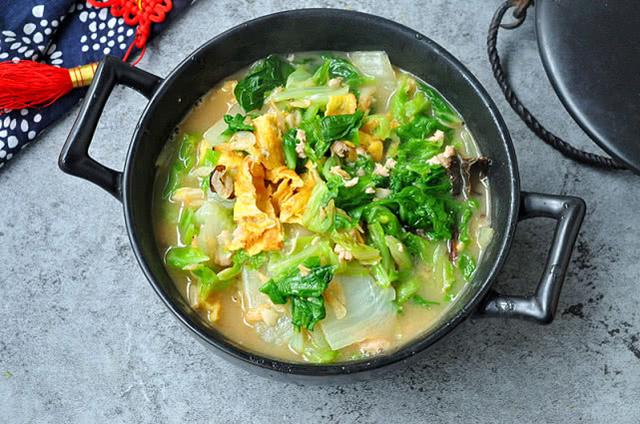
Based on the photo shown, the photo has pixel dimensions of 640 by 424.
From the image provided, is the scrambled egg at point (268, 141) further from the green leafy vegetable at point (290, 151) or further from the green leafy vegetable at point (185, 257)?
the green leafy vegetable at point (185, 257)

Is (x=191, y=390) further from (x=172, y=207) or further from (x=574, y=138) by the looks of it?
(x=574, y=138)

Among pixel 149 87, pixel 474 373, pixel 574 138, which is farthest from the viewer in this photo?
pixel 574 138

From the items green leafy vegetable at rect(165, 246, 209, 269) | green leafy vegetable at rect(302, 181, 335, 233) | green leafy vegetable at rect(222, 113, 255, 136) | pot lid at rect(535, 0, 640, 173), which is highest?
pot lid at rect(535, 0, 640, 173)

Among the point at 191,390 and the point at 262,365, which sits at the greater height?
the point at 262,365

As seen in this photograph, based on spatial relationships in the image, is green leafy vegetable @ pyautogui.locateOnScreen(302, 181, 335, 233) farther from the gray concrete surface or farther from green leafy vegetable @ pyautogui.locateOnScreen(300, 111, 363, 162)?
the gray concrete surface

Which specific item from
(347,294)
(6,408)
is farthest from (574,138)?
(6,408)

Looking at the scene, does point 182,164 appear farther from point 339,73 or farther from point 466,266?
point 466,266

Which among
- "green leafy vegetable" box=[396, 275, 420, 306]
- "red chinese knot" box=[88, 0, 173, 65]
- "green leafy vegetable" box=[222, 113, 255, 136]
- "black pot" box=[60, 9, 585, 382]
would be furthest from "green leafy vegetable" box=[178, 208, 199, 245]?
"red chinese knot" box=[88, 0, 173, 65]
